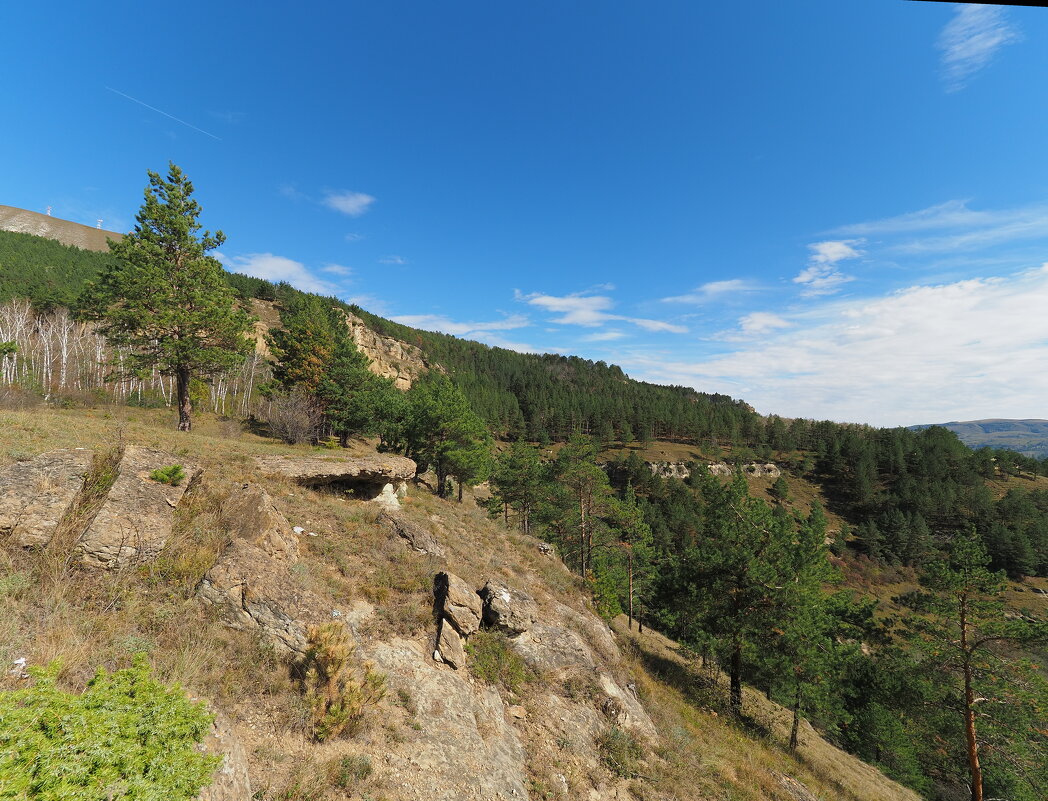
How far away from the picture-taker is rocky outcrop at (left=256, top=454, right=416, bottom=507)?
14.7 m

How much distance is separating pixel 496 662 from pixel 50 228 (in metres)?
171

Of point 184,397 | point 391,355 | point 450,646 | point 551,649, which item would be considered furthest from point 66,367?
point 391,355

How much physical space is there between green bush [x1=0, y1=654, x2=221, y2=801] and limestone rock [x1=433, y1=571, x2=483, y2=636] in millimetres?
6864

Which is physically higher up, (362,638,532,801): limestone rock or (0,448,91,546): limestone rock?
(0,448,91,546): limestone rock

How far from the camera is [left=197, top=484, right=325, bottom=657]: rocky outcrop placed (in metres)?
6.98

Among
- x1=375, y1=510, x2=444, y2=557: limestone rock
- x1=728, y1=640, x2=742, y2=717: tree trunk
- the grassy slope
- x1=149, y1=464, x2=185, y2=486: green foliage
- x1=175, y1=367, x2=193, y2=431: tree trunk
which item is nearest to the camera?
the grassy slope

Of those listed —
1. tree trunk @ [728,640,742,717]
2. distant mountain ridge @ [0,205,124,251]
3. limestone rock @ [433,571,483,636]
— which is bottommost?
tree trunk @ [728,640,742,717]

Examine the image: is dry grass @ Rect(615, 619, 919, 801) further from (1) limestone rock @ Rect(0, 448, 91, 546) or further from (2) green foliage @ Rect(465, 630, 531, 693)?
(1) limestone rock @ Rect(0, 448, 91, 546)

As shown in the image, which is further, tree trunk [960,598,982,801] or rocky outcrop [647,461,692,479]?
rocky outcrop [647,461,692,479]

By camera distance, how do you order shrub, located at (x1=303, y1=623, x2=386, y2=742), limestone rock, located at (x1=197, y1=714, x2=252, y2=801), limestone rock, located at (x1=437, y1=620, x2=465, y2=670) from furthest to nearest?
limestone rock, located at (x1=437, y1=620, x2=465, y2=670), shrub, located at (x1=303, y1=623, x2=386, y2=742), limestone rock, located at (x1=197, y1=714, x2=252, y2=801)

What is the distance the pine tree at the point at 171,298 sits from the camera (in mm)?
17703

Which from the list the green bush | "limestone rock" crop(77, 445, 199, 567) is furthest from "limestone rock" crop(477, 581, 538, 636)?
the green bush

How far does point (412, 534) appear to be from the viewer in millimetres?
13258

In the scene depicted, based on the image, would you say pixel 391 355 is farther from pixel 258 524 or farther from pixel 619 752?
pixel 619 752
